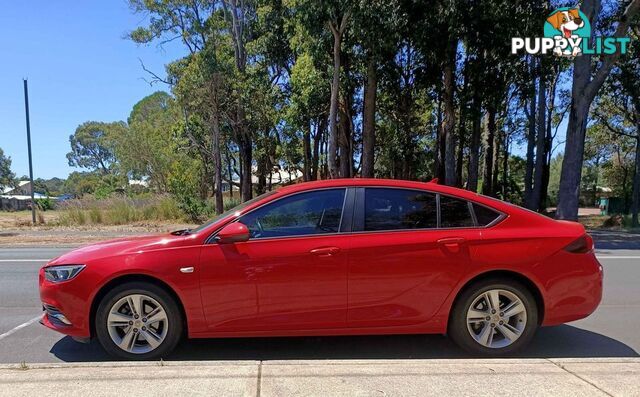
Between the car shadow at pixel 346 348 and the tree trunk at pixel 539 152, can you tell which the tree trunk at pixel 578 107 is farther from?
the car shadow at pixel 346 348

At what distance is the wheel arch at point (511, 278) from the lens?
426 cm

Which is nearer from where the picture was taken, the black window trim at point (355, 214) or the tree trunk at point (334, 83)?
the black window trim at point (355, 214)

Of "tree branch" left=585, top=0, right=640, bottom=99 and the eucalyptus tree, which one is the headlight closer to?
"tree branch" left=585, top=0, right=640, bottom=99

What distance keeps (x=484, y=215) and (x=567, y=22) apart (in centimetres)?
1586

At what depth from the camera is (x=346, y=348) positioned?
4609 millimetres

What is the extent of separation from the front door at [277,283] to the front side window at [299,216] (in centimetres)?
7

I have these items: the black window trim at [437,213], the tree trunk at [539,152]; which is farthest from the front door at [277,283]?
the tree trunk at [539,152]

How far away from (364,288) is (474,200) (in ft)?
4.61

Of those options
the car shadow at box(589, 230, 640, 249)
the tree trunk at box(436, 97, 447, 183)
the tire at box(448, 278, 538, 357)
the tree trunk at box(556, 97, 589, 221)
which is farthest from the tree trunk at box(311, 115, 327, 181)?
the tire at box(448, 278, 538, 357)

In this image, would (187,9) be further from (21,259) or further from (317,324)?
(317,324)

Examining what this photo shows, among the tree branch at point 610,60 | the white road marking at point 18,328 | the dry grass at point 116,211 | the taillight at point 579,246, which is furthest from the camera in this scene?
the dry grass at point 116,211

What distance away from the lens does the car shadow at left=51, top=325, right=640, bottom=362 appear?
14.5 feet

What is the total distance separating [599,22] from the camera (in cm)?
2050

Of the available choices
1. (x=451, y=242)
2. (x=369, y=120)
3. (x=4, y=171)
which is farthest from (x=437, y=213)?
(x=4, y=171)
